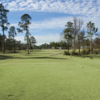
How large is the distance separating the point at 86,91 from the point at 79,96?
1.56ft

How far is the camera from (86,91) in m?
3.34

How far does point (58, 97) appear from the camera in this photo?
9.55ft

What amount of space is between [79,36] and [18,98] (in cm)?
2116

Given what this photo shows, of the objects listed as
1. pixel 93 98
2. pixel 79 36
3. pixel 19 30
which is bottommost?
pixel 93 98

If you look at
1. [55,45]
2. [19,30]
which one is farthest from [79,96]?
[55,45]

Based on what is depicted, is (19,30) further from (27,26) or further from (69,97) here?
(69,97)

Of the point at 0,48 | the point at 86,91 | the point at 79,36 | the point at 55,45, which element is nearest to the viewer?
the point at 86,91

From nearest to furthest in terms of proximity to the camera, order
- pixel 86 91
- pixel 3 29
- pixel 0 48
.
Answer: pixel 86 91 → pixel 3 29 → pixel 0 48

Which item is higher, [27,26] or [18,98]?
[27,26]

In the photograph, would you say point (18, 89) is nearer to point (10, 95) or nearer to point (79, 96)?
point (10, 95)

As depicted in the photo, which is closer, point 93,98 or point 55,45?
point 93,98

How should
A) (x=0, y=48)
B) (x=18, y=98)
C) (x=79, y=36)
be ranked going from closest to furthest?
(x=18, y=98)
(x=79, y=36)
(x=0, y=48)

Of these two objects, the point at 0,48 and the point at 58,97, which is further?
the point at 0,48

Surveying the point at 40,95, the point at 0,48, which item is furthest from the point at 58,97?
the point at 0,48
